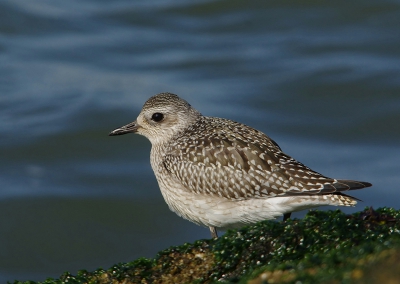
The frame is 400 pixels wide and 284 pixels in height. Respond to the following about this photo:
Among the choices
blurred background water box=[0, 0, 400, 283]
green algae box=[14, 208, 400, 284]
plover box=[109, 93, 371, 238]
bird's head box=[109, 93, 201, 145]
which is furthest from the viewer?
blurred background water box=[0, 0, 400, 283]

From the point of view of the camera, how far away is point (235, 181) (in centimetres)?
804

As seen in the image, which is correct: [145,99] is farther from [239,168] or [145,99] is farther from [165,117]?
[239,168]

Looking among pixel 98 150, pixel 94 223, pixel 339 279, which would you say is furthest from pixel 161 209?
pixel 339 279

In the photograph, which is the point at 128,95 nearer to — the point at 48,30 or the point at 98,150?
the point at 98,150

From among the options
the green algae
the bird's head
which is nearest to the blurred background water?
the bird's head

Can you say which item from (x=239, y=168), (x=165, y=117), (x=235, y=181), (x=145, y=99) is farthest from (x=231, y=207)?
(x=145, y=99)

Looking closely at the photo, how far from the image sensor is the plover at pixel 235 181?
305 inches

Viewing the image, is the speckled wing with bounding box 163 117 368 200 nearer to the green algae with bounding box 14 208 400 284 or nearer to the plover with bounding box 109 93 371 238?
the plover with bounding box 109 93 371 238

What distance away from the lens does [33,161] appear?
1461 centimetres

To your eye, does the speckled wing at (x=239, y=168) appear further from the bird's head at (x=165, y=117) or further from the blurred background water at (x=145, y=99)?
the blurred background water at (x=145, y=99)

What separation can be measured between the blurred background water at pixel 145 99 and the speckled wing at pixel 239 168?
4029mm

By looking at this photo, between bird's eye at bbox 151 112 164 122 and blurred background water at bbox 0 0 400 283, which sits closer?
bird's eye at bbox 151 112 164 122

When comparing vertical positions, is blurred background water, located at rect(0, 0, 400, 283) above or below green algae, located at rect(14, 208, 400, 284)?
above

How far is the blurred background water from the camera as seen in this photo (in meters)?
12.8
